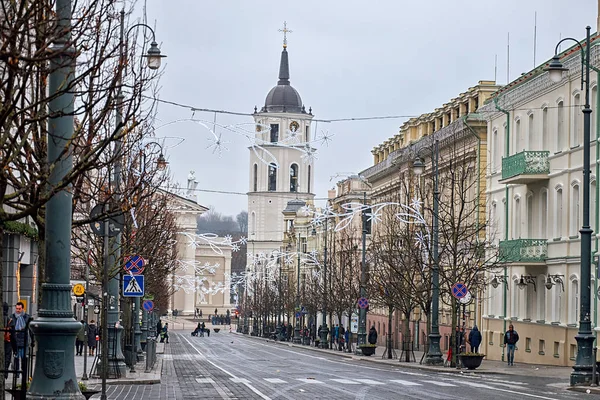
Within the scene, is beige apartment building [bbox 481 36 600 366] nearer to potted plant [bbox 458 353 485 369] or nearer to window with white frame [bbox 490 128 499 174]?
window with white frame [bbox 490 128 499 174]

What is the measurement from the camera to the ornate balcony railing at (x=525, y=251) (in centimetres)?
5469

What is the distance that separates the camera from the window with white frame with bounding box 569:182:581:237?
167ft

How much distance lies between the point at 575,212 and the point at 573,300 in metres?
3.41

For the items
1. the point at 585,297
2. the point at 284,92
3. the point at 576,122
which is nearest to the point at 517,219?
the point at 576,122

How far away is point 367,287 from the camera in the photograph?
250ft

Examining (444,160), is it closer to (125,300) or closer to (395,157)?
(395,157)

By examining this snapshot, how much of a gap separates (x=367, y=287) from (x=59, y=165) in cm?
6067

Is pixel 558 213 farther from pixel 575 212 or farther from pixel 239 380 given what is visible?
pixel 239 380

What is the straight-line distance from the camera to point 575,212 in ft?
168

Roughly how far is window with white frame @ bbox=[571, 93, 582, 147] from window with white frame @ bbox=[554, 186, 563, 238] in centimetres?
279

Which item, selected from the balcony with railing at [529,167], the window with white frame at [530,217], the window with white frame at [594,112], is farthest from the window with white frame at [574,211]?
the window with white frame at [530,217]

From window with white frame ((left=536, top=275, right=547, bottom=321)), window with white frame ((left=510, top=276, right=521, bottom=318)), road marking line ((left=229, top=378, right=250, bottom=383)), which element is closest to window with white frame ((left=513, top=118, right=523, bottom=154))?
window with white frame ((left=510, top=276, right=521, bottom=318))

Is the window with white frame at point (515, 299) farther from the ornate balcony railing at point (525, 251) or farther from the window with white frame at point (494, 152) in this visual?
the window with white frame at point (494, 152)

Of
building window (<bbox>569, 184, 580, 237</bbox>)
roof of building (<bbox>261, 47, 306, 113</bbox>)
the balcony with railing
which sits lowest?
building window (<bbox>569, 184, 580, 237</bbox>)
